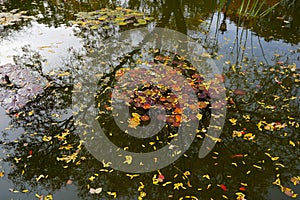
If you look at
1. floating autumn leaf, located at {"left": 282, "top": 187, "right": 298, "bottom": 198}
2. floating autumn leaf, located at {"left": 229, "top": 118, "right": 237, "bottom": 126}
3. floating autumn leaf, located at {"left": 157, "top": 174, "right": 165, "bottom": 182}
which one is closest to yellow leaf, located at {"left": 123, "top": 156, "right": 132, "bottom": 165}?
floating autumn leaf, located at {"left": 157, "top": 174, "right": 165, "bottom": 182}

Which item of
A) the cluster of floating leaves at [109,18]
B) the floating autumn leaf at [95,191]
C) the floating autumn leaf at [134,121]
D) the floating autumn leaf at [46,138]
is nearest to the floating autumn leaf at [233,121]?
the floating autumn leaf at [134,121]

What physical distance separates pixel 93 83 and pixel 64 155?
121 cm

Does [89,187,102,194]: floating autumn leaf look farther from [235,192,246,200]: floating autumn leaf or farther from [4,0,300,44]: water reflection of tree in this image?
[4,0,300,44]: water reflection of tree

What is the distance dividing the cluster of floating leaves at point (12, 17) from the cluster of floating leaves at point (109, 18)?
1.04 meters

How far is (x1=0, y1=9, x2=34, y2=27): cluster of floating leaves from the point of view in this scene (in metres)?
5.09

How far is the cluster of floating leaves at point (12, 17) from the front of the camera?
5.09 m

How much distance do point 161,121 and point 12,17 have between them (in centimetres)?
422

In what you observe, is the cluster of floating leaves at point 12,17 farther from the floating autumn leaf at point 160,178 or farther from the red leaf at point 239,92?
the floating autumn leaf at point 160,178

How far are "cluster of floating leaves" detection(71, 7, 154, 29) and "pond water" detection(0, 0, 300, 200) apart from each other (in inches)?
1.5

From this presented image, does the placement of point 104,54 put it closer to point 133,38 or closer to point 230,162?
point 133,38

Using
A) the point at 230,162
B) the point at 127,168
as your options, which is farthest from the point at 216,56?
the point at 127,168

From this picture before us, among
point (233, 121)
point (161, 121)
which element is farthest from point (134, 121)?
point (233, 121)

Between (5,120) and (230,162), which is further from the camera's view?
(5,120)

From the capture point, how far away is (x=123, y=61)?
391cm
